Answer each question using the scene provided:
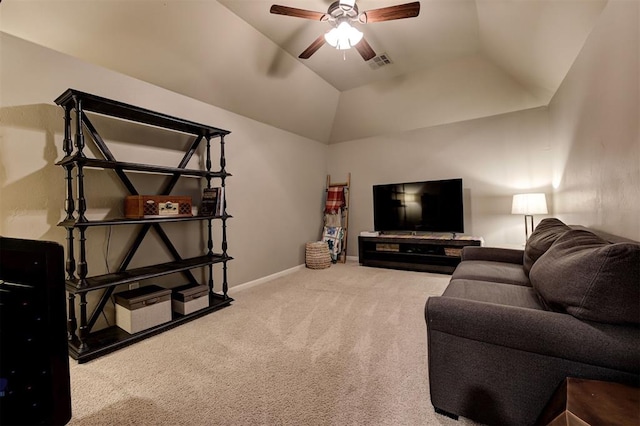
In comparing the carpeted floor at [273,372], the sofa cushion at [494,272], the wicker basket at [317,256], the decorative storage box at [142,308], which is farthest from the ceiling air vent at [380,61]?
the decorative storage box at [142,308]

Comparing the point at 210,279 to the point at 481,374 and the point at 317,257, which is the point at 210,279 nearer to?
the point at 317,257

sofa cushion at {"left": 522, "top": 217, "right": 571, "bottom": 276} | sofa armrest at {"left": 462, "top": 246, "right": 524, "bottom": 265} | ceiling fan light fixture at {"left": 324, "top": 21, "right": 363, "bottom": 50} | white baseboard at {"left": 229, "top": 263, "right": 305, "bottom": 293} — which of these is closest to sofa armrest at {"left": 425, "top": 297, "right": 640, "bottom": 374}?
sofa cushion at {"left": 522, "top": 217, "right": 571, "bottom": 276}

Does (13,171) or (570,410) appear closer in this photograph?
(570,410)

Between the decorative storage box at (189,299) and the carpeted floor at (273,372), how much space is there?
0.14m

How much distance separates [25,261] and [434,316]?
1.48 meters

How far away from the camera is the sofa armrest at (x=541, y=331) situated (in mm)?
992

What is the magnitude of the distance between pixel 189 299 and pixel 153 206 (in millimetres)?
966

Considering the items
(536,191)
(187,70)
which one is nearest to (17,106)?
(187,70)

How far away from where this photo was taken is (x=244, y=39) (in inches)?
114

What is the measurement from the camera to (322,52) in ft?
10.8

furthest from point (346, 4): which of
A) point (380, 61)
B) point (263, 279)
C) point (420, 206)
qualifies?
point (263, 279)

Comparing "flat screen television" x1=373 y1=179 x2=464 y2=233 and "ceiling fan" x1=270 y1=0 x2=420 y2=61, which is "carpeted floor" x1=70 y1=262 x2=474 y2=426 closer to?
"flat screen television" x1=373 y1=179 x2=464 y2=233

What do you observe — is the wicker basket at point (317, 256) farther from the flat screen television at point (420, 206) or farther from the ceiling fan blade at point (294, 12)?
the ceiling fan blade at point (294, 12)

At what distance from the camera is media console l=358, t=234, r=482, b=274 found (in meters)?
3.96
